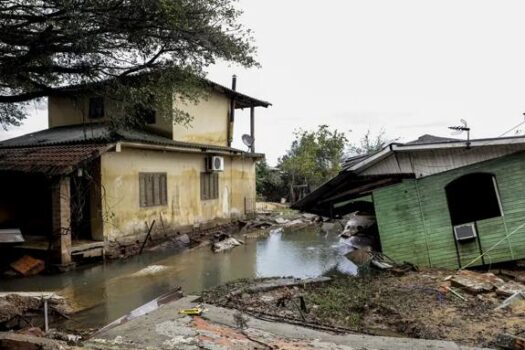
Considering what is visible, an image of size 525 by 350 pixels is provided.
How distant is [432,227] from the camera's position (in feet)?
34.5

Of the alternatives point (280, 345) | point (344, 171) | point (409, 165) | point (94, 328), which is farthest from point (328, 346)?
point (409, 165)

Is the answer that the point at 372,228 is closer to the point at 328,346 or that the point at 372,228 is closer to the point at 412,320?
the point at 412,320

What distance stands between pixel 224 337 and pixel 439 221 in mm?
7054

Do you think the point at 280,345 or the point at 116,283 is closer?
the point at 280,345

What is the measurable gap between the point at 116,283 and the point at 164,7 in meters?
6.71

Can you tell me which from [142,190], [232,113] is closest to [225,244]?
[142,190]

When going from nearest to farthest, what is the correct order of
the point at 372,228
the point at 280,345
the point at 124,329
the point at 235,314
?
the point at 280,345, the point at 124,329, the point at 235,314, the point at 372,228

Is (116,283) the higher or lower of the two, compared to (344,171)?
lower

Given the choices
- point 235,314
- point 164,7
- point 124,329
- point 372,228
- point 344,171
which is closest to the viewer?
point 124,329

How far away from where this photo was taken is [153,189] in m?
15.3

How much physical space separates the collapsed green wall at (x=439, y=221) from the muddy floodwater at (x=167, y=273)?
72.8 inches

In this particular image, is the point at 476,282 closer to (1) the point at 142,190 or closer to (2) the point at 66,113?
(1) the point at 142,190

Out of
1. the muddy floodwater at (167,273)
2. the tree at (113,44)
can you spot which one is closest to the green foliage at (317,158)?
the muddy floodwater at (167,273)

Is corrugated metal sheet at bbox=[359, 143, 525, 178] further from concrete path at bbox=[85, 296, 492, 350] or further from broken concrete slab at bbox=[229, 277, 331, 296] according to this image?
concrete path at bbox=[85, 296, 492, 350]
